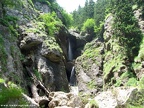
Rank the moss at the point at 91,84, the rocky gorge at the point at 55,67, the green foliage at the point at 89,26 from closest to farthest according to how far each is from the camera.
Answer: the rocky gorge at the point at 55,67
the moss at the point at 91,84
the green foliage at the point at 89,26

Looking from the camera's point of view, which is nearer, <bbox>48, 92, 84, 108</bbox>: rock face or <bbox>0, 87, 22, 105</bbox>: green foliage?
<bbox>0, 87, 22, 105</bbox>: green foliage

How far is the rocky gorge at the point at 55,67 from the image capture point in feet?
48.5

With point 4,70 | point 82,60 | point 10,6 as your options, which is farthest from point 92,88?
point 4,70

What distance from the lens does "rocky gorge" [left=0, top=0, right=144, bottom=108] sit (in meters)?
14.8

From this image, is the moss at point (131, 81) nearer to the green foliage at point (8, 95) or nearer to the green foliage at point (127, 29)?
the green foliage at point (127, 29)

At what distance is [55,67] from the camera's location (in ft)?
93.0

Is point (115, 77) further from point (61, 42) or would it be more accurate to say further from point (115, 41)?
point (61, 42)

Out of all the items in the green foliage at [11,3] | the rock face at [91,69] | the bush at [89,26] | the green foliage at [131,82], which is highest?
the bush at [89,26]

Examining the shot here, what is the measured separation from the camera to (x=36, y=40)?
27.8 m

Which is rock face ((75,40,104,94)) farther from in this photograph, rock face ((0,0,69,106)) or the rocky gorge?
rock face ((0,0,69,106))

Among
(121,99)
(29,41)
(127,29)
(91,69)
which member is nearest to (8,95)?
(121,99)

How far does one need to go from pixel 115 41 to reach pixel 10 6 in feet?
65.6

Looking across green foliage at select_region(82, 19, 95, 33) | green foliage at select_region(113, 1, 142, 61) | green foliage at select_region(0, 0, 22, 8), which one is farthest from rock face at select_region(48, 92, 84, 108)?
green foliage at select_region(82, 19, 95, 33)

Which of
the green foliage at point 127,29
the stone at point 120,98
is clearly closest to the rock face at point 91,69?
the green foliage at point 127,29
